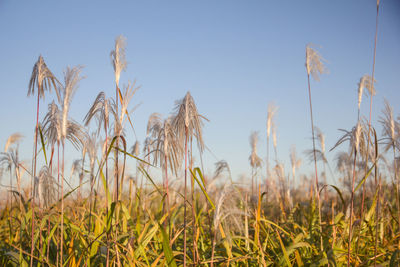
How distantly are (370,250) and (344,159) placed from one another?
16.0ft

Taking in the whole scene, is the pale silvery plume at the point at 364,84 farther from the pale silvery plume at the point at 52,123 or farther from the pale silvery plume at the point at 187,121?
the pale silvery plume at the point at 52,123

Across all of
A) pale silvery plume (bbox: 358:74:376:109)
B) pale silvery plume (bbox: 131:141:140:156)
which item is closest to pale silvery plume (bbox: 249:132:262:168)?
pale silvery plume (bbox: 131:141:140:156)

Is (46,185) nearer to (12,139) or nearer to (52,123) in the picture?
(52,123)

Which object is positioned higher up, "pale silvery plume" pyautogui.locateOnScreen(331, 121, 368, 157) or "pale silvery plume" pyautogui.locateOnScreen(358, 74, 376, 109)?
"pale silvery plume" pyautogui.locateOnScreen(358, 74, 376, 109)

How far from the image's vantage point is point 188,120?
284cm

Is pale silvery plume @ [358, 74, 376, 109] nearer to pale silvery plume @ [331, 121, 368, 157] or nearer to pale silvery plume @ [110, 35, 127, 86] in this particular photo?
pale silvery plume @ [331, 121, 368, 157]

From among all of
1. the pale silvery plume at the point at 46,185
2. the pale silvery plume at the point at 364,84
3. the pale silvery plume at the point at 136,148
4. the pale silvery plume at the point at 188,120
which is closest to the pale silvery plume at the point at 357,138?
the pale silvery plume at the point at 364,84

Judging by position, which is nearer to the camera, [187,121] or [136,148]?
[187,121]

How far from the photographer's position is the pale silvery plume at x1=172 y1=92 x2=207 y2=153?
9.35 feet

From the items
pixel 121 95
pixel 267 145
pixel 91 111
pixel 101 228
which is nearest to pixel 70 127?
pixel 91 111

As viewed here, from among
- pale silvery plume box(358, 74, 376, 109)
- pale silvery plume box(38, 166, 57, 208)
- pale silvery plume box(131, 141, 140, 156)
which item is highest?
pale silvery plume box(358, 74, 376, 109)

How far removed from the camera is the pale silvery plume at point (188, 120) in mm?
2850

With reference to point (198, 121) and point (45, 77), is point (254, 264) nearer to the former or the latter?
point (198, 121)

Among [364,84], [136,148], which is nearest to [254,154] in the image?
[136,148]
